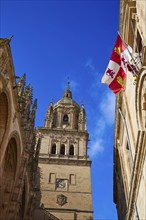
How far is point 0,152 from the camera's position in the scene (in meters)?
14.7

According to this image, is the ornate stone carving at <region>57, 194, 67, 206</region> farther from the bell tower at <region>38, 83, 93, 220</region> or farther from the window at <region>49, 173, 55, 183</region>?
the window at <region>49, 173, 55, 183</region>

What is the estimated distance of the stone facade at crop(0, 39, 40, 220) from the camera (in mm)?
15050

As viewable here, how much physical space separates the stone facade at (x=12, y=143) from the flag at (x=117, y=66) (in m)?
5.55

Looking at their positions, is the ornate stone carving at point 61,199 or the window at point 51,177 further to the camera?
the window at point 51,177

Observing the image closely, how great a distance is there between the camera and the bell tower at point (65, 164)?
30883mm

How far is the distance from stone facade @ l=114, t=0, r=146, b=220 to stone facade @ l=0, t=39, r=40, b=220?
241 inches

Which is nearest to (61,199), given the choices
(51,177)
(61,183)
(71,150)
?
(61,183)

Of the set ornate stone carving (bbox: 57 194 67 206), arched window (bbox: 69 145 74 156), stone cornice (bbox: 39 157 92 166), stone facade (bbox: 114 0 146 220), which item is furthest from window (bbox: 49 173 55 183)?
stone facade (bbox: 114 0 146 220)

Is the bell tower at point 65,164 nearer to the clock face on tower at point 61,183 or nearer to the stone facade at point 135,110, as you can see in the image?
the clock face on tower at point 61,183

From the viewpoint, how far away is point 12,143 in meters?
17.6

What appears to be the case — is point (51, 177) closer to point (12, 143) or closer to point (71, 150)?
point (71, 150)

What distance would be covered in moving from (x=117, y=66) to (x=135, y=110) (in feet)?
6.77

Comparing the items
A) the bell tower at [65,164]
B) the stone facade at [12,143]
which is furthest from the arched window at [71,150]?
the stone facade at [12,143]

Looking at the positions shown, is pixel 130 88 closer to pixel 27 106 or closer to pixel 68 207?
pixel 27 106
